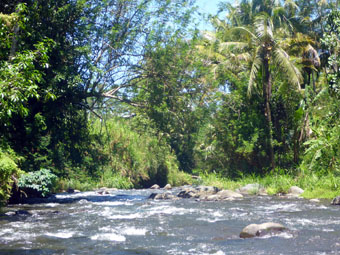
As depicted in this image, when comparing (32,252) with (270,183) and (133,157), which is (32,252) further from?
(133,157)

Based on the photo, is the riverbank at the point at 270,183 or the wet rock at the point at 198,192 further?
the wet rock at the point at 198,192

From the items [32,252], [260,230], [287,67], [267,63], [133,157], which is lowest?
[260,230]

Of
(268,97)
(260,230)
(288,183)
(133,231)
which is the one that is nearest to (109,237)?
(133,231)

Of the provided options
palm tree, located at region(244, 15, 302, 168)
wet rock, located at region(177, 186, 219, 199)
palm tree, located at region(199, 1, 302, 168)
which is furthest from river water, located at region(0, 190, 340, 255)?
palm tree, located at region(199, 1, 302, 168)

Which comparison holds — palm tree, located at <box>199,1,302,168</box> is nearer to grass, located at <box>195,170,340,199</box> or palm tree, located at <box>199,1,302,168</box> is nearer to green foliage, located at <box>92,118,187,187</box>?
grass, located at <box>195,170,340,199</box>

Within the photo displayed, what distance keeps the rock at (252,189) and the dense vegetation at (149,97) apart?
1.78 feet

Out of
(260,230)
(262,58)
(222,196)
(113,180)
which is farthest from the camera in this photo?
(113,180)

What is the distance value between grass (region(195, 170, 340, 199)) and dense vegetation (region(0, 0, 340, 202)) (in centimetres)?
8

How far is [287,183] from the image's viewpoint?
16516 mm

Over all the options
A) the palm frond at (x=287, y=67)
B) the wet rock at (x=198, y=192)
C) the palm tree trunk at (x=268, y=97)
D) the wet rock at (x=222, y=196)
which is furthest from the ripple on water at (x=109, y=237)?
the palm tree trunk at (x=268, y=97)

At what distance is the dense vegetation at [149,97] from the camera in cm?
1252

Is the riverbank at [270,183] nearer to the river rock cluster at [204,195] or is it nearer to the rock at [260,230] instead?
the river rock cluster at [204,195]

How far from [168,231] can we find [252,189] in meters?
9.79

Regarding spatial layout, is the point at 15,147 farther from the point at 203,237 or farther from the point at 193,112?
the point at 203,237
